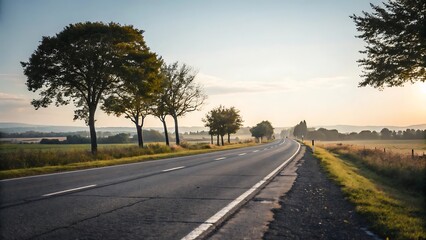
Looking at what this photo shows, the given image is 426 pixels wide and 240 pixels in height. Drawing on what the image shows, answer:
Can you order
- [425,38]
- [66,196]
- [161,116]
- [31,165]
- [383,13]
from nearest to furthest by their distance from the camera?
[66,196]
[31,165]
[425,38]
[383,13]
[161,116]

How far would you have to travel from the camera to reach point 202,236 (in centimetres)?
414

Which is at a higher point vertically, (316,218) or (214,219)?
(214,219)

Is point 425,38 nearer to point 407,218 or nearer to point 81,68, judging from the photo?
point 407,218

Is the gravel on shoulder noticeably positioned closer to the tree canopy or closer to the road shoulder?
the road shoulder

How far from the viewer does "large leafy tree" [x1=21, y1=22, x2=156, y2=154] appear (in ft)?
77.8

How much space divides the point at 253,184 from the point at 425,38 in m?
14.5

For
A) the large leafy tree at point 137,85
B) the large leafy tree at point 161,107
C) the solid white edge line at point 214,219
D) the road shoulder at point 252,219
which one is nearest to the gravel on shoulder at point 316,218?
the road shoulder at point 252,219

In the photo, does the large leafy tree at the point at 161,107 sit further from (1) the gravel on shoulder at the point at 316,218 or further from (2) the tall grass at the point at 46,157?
(1) the gravel on shoulder at the point at 316,218

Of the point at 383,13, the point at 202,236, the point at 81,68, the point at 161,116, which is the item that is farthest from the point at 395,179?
the point at 161,116

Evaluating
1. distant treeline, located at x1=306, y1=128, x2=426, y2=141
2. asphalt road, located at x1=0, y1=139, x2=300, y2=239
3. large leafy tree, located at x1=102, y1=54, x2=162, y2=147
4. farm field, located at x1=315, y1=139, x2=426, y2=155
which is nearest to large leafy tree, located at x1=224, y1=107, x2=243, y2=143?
farm field, located at x1=315, y1=139, x2=426, y2=155

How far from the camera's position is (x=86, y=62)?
79.8 ft

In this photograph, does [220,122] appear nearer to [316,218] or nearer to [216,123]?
A: [216,123]

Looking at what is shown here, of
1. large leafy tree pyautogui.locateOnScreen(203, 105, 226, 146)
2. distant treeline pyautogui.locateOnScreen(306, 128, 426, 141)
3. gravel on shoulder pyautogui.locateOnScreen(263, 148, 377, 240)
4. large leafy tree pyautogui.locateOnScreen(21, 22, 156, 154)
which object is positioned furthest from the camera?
distant treeline pyautogui.locateOnScreen(306, 128, 426, 141)

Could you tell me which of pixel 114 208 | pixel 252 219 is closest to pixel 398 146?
pixel 252 219
